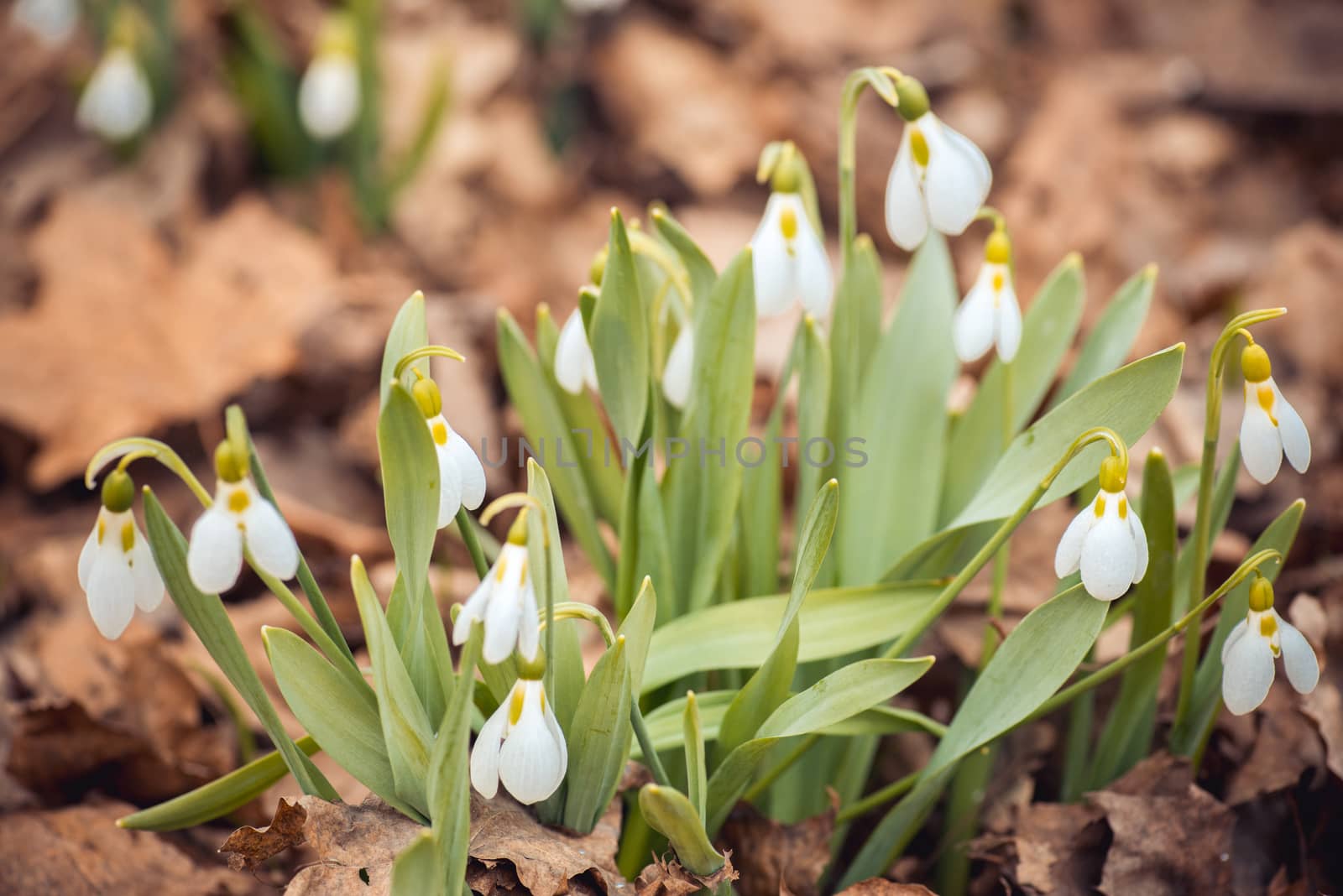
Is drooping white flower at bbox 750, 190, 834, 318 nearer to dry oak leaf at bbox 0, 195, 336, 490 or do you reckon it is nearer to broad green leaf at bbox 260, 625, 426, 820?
broad green leaf at bbox 260, 625, 426, 820

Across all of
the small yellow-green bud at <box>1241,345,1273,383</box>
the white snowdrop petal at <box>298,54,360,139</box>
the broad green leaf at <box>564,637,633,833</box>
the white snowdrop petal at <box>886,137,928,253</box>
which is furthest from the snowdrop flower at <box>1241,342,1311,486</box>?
the white snowdrop petal at <box>298,54,360,139</box>

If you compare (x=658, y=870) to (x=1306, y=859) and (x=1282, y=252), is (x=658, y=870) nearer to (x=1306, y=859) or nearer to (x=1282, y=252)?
(x=1306, y=859)

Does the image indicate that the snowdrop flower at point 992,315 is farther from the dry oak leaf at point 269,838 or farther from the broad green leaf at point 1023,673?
the dry oak leaf at point 269,838

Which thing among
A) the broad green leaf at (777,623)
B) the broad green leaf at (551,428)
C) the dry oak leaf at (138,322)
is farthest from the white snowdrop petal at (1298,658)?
the dry oak leaf at (138,322)

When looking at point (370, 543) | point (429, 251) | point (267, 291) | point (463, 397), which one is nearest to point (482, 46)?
point (429, 251)

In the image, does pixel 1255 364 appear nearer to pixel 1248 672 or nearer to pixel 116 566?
pixel 1248 672

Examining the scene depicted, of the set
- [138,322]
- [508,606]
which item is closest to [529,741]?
[508,606]
